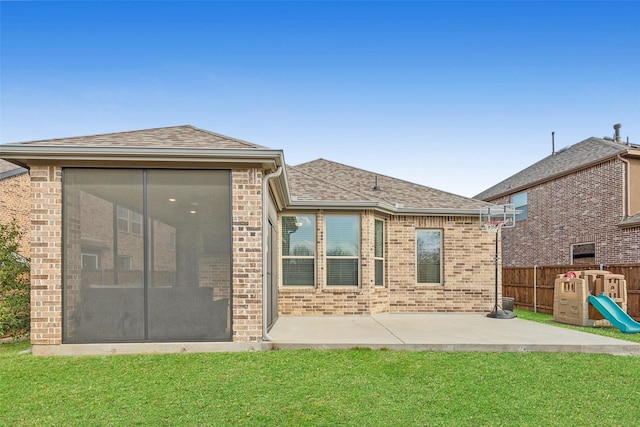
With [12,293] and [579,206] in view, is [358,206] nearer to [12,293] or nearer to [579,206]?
[12,293]

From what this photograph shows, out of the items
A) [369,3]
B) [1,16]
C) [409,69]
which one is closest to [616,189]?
[409,69]

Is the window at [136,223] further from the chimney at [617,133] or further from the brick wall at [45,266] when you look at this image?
the chimney at [617,133]

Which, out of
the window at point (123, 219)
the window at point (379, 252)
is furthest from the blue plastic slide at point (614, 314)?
the window at point (123, 219)

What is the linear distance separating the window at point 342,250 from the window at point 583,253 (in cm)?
1060

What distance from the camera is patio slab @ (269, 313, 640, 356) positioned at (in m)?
6.09

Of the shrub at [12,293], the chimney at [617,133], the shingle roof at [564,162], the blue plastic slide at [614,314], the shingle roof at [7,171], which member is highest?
the chimney at [617,133]

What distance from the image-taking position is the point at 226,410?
3736mm

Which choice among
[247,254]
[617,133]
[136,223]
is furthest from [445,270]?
[617,133]

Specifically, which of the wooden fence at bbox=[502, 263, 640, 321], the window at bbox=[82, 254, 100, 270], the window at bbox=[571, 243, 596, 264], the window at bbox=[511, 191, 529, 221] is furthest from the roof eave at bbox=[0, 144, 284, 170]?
the window at bbox=[511, 191, 529, 221]

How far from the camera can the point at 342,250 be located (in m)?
9.96

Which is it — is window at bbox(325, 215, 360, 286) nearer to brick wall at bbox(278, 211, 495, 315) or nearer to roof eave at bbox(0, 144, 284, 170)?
brick wall at bbox(278, 211, 495, 315)

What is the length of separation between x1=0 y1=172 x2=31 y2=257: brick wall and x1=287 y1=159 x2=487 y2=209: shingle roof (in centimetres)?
899

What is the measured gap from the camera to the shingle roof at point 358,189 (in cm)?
1017

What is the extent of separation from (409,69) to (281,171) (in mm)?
10274
